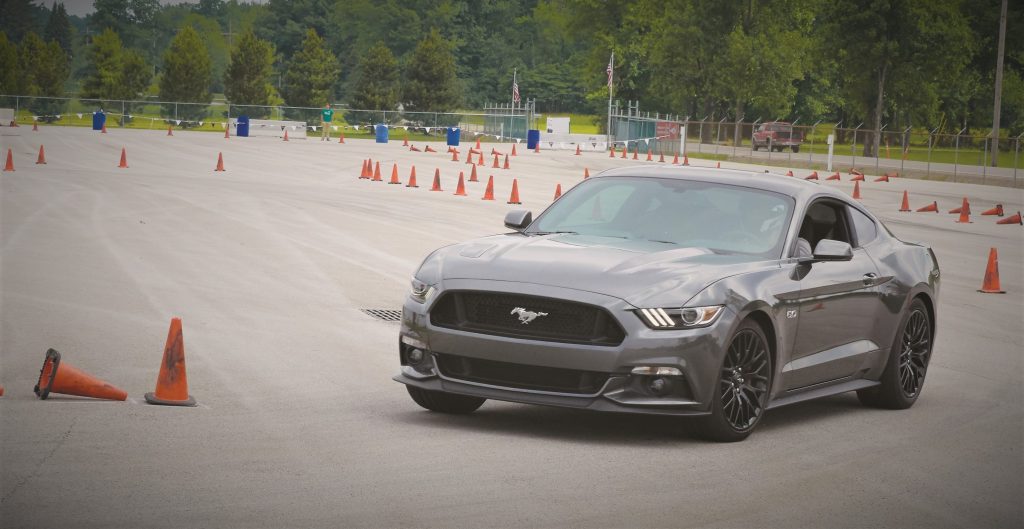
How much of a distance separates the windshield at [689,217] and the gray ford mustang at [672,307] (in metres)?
0.01

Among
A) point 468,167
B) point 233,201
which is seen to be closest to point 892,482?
point 233,201

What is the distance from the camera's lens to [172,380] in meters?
9.17

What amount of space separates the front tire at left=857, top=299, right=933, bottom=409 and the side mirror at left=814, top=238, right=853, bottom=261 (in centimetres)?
133

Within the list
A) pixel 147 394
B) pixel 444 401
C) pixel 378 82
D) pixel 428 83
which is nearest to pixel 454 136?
pixel 378 82

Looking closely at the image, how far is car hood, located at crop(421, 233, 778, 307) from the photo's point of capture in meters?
8.05

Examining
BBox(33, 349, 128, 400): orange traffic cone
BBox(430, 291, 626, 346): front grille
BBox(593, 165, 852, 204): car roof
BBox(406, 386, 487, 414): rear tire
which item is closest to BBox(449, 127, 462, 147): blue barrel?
BBox(593, 165, 852, 204): car roof

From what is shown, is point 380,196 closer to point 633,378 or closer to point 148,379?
point 148,379

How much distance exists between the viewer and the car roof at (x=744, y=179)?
381 inches

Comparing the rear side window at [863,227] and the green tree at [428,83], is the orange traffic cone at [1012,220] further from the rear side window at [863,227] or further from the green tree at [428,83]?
the green tree at [428,83]

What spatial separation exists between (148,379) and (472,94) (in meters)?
154

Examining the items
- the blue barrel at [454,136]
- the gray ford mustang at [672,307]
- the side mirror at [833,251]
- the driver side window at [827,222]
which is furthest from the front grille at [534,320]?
the blue barrel at [454,136]

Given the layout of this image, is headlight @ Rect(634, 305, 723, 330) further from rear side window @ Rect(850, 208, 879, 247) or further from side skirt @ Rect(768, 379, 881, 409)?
rear side window @ Rect(850, 208, 879, 247)

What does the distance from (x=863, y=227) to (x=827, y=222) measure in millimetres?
378

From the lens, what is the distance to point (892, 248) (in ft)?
34.2
